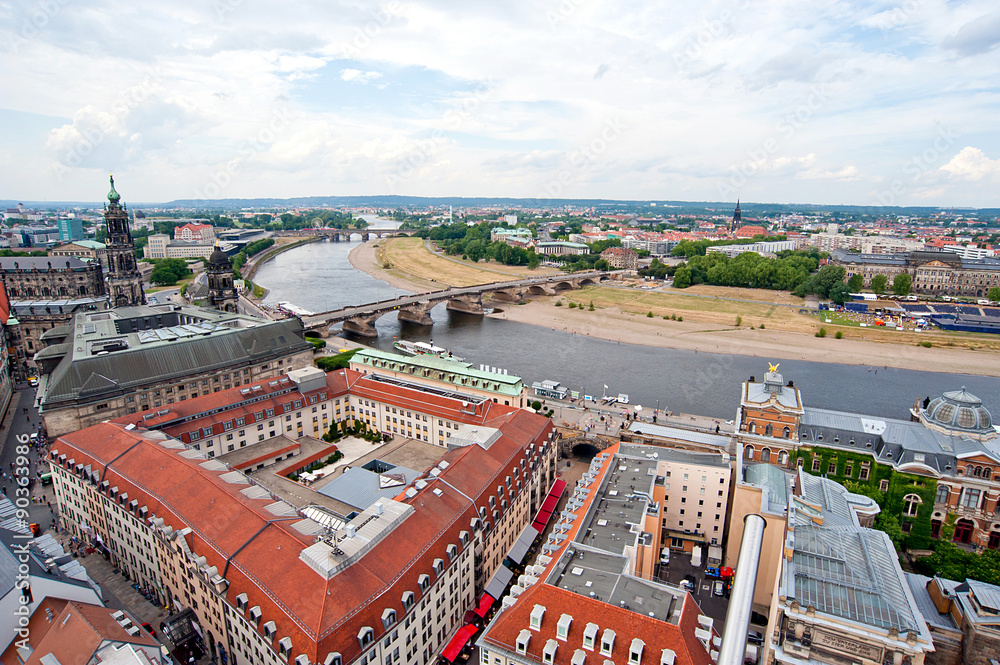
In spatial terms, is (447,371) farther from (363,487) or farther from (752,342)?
(752,342)

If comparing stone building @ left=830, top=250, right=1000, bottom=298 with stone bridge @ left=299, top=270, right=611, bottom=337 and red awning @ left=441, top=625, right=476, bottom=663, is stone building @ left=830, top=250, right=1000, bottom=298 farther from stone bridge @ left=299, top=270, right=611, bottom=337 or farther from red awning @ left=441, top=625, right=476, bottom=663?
red awning @ left=441, top=625, right=476, bottom=663

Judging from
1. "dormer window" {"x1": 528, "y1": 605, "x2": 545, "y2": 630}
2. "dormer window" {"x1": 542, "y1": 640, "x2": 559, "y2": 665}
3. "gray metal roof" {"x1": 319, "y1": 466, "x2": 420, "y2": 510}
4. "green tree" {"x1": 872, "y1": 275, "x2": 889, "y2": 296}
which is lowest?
"gray metal roof" {"x1": 319, "y1": 466, "x2": 420, "y2": 510}

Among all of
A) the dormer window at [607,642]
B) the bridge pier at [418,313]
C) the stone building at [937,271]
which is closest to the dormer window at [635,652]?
the dormer window at [607,642]

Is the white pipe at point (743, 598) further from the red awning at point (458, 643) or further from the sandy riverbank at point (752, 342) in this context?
the sandy riverbank at point (752, 342)

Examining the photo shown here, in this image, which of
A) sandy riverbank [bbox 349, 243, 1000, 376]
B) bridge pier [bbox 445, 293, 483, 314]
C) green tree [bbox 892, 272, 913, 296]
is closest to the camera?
sandy riverbank [bbox 349, 243, 1000, 376]

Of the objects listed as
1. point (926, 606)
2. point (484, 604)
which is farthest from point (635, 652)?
point (926, 606)

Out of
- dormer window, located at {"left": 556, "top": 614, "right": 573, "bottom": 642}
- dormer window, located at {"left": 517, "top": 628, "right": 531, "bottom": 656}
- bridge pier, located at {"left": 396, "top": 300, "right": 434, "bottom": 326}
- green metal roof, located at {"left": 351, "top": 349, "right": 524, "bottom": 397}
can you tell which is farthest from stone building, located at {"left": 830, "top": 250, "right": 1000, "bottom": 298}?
dormer window, located at {"left": 517, "top": 628, "right": 531, "bottom": 656}
